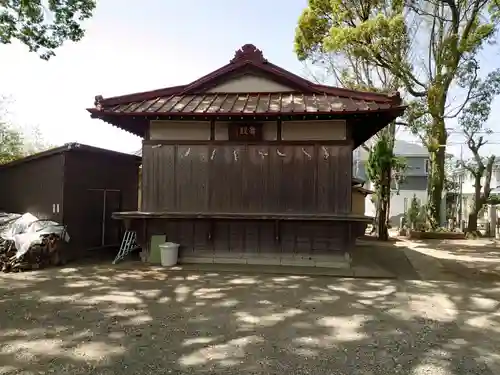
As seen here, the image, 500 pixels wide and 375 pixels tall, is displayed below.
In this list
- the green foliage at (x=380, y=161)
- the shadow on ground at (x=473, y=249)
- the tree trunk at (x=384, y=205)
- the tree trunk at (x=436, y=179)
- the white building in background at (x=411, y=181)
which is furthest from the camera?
the white building in background at (x=411, y=181)

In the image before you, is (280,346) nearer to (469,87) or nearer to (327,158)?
(327,158)

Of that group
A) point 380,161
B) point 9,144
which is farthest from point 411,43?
point 9,144

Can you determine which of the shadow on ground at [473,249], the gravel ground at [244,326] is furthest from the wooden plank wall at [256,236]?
the shadow on ground at [473,249]

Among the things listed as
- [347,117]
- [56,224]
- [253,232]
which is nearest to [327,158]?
[347,117]

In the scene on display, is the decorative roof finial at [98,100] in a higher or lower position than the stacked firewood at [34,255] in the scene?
higher

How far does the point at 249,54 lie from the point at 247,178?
9.07 ft

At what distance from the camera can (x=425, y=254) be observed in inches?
419

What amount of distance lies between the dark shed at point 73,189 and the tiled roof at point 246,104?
1753mm

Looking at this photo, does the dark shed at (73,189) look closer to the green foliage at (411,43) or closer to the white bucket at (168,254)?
the white bucket at (168,254)

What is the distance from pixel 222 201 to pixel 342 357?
4.61 meters

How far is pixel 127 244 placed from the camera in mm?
8219

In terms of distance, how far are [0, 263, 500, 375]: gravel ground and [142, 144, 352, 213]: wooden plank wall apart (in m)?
1.54

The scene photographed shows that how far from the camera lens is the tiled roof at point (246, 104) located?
7121 mm

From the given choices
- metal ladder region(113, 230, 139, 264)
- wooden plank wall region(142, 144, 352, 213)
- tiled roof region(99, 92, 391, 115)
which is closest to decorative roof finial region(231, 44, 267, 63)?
tiled roof region(99, 92, 391, 115)
